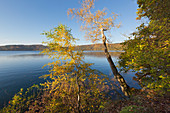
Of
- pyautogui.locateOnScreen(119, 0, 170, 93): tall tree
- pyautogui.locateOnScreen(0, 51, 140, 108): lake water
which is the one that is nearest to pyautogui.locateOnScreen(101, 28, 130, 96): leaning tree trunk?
pyautogui.locateOnScreen(0, 51, 140, 108): lake water

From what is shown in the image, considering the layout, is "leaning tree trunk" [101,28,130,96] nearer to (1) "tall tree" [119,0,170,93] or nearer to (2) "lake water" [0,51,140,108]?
(2) "lake water" [0,51,140,108]

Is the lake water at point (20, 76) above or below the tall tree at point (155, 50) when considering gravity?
below

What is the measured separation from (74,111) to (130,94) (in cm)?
660

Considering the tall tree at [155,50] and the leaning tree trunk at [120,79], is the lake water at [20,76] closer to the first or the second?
the leaning tree trunk at [120,79]

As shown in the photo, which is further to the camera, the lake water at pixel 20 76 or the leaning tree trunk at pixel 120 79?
the lake water at pixel 20 76

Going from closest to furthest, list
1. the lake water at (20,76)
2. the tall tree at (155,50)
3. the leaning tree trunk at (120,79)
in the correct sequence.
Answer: the tall tree at (155,50)
the leaning tree trunk at (120,79)
the lake water at (20,76)

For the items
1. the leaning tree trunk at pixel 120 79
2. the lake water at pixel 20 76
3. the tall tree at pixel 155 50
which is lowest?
the lake water at pixel 20 76

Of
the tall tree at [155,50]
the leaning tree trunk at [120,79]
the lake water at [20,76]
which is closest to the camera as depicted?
the tall tree at [155,50]

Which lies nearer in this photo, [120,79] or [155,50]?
[155,50]

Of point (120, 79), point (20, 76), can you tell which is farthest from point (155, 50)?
point (20, 76)

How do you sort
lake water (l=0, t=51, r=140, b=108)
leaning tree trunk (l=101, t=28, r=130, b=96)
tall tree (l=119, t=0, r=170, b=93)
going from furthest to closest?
lake water (l=0, t=51, r=140, b=108) → leaning tree trunk (l=101, t=28, r=130, b=96) → tall tree (l=119, t=0, r=170, b=93)

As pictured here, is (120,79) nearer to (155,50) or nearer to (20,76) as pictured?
(155,50)

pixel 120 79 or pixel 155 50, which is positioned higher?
pixel 155 50

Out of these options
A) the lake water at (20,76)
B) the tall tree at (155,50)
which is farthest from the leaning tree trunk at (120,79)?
the tall tree at (155,50)
